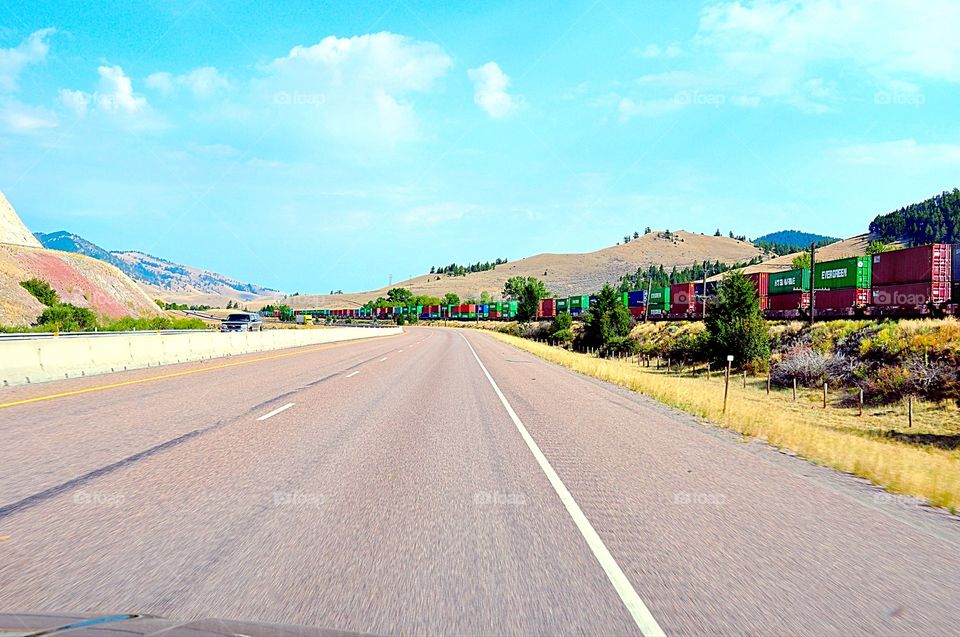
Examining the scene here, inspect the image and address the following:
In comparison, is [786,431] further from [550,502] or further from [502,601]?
[502,601]

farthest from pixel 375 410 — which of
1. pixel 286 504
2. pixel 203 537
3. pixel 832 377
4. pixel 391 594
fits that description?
pixel 832 377

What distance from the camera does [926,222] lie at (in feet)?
577

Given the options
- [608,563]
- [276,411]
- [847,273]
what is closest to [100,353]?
[276,411]

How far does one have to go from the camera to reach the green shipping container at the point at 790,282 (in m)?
42.0

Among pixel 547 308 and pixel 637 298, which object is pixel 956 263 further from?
pixel 547 308

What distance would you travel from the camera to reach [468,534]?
4.86 m

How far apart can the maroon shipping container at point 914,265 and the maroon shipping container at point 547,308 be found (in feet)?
204

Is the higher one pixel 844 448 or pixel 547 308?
pixel 547 308

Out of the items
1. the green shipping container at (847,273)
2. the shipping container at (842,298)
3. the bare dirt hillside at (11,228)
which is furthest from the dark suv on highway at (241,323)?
the bare dirt hillside at (11,228)

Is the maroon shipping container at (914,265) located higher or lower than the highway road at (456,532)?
higher

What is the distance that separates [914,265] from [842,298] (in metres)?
5.66

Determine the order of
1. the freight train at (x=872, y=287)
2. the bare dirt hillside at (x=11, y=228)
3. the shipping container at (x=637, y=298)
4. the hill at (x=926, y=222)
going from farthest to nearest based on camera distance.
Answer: the hill at (x=926, y=222) → the bare dirt hillside at (x=11, y=228) → the shipping container at (x=637, y=298) → the freight train at (x=872, y=287)

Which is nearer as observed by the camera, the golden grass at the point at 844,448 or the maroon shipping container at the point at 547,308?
the golden grass at the point at 844,448

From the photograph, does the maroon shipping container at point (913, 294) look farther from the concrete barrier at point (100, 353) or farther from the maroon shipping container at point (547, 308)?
the maroon shipping container at point (547, 308)
